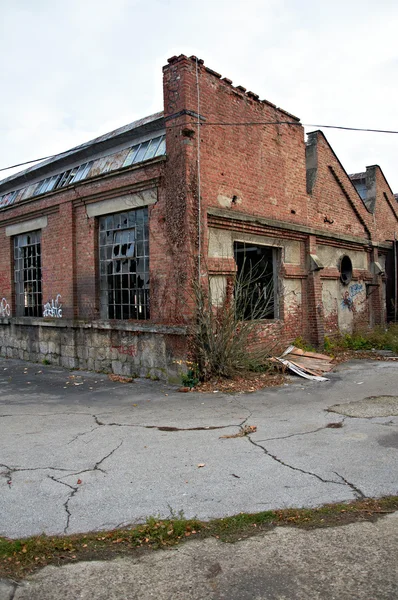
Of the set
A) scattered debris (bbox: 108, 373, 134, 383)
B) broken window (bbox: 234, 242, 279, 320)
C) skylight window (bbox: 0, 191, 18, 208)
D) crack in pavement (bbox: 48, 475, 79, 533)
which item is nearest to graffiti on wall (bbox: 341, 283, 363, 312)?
broken window (bbox: 234, 242, 279, 320)

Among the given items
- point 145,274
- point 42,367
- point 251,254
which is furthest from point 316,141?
point 42,367

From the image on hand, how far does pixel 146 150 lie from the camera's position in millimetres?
9984

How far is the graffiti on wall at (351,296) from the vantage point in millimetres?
14117

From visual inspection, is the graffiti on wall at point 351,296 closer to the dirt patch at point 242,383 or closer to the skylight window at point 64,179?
the dirt patch at point 242,383

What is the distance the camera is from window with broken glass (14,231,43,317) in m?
13.1

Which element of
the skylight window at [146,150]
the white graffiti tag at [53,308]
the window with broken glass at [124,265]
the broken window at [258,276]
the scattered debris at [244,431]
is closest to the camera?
the scattered debris at [244,431]

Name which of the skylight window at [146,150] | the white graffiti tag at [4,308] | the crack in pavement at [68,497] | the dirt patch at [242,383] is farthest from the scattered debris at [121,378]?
the white graffiti tag at [4,308]

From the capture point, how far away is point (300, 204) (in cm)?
1205

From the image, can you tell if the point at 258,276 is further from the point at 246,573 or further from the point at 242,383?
the point at 246,573

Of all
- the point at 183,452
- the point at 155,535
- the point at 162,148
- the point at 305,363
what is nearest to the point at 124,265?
the point at 162,148

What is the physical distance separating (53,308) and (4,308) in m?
3.03

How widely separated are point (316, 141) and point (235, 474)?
34.8 ft

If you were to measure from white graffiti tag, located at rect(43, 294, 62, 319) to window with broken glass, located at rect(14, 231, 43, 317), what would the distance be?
71cm

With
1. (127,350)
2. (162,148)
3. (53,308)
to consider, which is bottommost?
(127,350)
